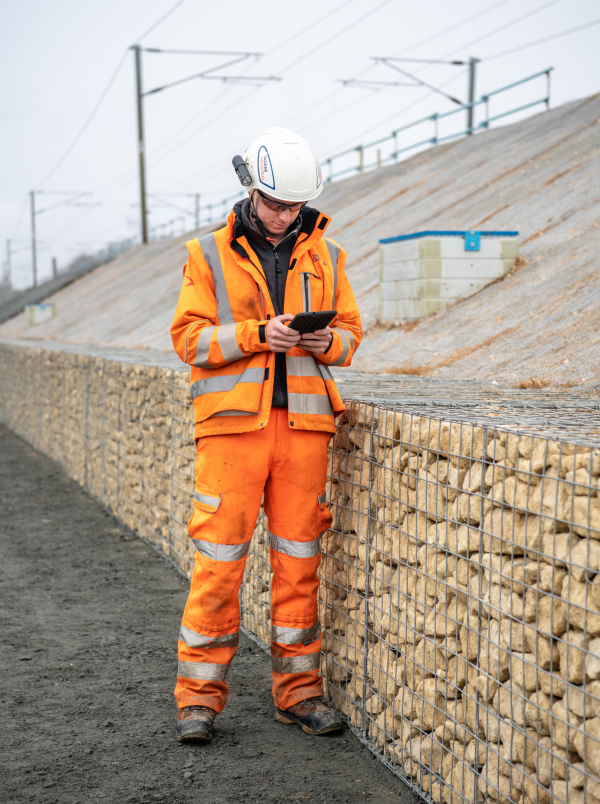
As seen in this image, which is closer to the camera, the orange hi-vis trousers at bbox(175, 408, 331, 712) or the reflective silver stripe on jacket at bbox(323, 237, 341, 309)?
the orange hi-vis trousers at bbox(175, 408, 331, 712)

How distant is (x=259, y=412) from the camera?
11.6 feet

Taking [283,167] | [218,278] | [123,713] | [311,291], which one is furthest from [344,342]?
[123,713]

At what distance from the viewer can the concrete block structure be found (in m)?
10.5

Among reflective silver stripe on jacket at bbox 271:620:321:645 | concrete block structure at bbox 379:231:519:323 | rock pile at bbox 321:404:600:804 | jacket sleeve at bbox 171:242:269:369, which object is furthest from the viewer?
concrete block structure at bbox 379:231:519:323

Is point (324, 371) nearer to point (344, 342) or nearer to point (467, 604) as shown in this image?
point (344, 342)

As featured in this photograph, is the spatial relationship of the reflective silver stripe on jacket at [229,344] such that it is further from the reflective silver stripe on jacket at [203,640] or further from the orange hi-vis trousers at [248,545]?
the reflective silver stripe on jacket at [203,640]

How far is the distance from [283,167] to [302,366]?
2.88 ft

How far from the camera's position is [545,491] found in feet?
8.48

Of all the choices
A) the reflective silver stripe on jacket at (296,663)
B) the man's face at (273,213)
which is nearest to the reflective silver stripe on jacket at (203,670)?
the reflective silver stripe on jacket at (296,663)

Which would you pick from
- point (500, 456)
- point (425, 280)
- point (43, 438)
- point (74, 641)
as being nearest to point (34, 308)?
point (43, 438)

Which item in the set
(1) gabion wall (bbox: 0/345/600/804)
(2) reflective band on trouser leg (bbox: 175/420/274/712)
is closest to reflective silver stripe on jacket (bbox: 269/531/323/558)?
(2) reflective band on trouser leg (bbox: 175/420/274/712)

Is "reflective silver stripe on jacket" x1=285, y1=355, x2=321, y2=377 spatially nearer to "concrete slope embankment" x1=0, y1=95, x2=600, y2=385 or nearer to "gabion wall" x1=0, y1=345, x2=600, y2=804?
"gabion wall" x1=0, y1=345, x2=600, y2=804

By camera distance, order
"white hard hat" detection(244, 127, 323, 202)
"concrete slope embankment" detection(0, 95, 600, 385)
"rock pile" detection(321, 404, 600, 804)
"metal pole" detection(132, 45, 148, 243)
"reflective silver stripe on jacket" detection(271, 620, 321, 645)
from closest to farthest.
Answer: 1. "rock pile" detection(321, 404, 600, 804)
2. "white hard hat" detection(244, 127, 323, 202)
3. "reflective silver stripe on jacket" detection(271, 620, 321, 645)
4. "concrete slope embankment" detection(0, 95, 600, 385)
5. "metal pole" detection(132, 45, 148, 243)

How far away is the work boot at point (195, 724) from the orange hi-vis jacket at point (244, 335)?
129 centimetres
